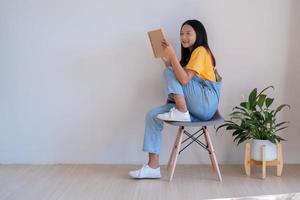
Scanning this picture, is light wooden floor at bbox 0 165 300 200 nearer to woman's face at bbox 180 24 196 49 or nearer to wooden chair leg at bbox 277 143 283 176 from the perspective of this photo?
wooden chair leg at bbox 277 143 283 176

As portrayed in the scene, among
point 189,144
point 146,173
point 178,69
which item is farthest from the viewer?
point 189,144

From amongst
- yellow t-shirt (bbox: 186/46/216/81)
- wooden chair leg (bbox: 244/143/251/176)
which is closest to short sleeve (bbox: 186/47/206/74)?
yellow t-shirt (bbox: 186/46/216/81)

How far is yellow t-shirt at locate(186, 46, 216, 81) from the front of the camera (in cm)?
260

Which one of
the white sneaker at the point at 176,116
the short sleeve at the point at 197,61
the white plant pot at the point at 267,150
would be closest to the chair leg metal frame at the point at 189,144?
the white sneaker at the point at 176,116

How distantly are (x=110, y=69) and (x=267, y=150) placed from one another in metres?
1.17

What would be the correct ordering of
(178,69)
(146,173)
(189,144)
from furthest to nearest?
(189,144)
(146,173)
(178,69)

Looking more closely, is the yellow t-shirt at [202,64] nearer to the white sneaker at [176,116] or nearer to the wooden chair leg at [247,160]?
the white sneaker at [176,116]

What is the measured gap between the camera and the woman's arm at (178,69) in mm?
2564

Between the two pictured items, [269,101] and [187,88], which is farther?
[269,101]

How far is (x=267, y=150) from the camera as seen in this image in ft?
8.92

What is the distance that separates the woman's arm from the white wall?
35 centimetres

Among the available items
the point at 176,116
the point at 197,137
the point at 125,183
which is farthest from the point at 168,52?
the point at 125,183

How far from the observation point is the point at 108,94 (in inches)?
118

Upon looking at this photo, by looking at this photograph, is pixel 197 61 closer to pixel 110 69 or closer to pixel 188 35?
pixel 188 35
